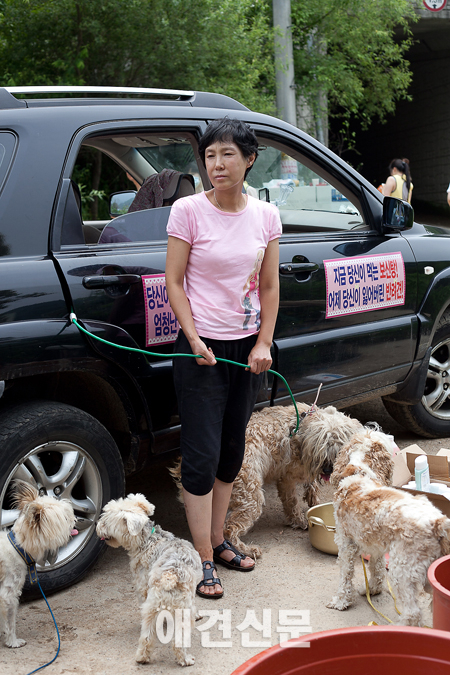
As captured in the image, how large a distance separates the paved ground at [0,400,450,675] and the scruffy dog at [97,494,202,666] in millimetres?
129

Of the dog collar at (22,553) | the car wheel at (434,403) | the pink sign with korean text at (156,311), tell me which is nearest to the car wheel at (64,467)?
the dog collar at (22,553)

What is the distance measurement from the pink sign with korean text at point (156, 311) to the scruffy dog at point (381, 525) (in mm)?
1000

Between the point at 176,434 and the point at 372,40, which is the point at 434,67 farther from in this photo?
the point at 176,434

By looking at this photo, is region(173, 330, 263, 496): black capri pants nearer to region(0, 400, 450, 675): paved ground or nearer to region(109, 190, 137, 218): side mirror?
region(0, 400, 450, 675): paved ground

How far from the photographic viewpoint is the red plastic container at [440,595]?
5.94 ft

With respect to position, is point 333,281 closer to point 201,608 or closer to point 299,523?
point 299,523

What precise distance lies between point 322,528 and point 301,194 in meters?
2.15

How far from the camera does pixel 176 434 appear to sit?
324 cm

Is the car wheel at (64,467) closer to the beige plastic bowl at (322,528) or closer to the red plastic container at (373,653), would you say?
the beige plastic bowl at (322,528)

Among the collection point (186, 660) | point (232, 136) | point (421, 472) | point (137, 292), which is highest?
point (232, 136)

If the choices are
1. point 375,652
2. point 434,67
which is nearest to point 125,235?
point 375,652

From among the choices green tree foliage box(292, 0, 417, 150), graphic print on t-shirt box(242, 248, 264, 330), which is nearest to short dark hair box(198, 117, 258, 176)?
graphic print on t-shirt box(242, 248, 264, 330)

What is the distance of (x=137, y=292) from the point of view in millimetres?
2980

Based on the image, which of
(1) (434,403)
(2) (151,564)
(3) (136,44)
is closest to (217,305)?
(2) (151,564)
